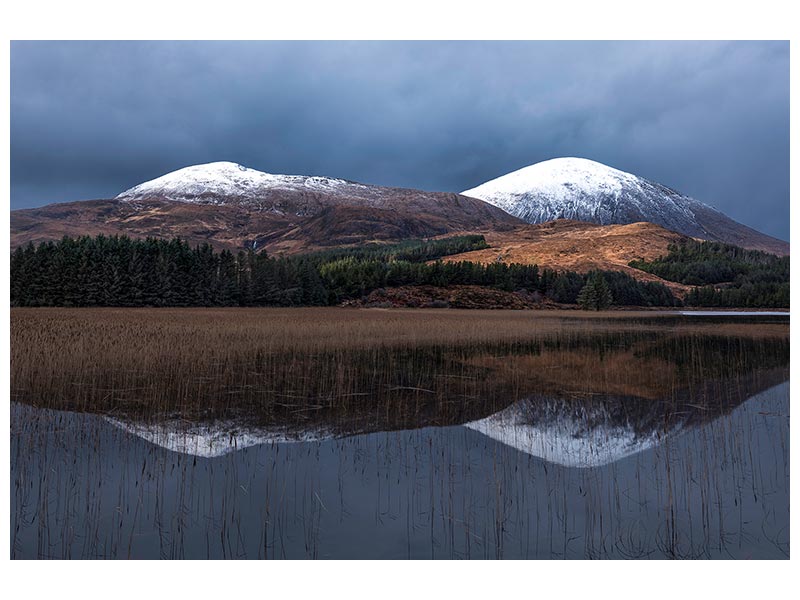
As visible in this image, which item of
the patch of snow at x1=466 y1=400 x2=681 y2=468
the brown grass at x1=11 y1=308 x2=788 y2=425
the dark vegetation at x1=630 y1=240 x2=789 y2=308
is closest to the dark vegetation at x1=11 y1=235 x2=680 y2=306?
the dark vegetation at x1=630 y1=240 x2=789 y2=308

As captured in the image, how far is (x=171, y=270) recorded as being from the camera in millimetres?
85688

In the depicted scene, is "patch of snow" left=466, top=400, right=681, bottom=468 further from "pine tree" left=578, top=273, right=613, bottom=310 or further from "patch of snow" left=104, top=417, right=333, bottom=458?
"pine tree" left=578, top=273, right=613, bottom=310

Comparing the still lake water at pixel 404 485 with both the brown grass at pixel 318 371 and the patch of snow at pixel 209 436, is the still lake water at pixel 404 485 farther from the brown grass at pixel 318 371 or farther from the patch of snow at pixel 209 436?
the brown grass at pixel 318 371

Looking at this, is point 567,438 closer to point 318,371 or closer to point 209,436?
point 209,436

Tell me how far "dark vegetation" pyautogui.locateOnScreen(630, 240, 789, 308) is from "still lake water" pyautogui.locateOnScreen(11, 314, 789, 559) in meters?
123

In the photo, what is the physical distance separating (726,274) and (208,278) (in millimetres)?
148232

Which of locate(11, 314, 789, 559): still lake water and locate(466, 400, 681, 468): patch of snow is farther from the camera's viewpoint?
locate(466, 400, 681, 468): patch of snow

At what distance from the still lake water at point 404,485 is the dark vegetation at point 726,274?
403 ft

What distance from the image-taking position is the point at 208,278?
90875 millimetres

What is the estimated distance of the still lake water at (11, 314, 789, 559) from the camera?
820 cm

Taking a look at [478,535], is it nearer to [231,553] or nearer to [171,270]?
[231,553]
